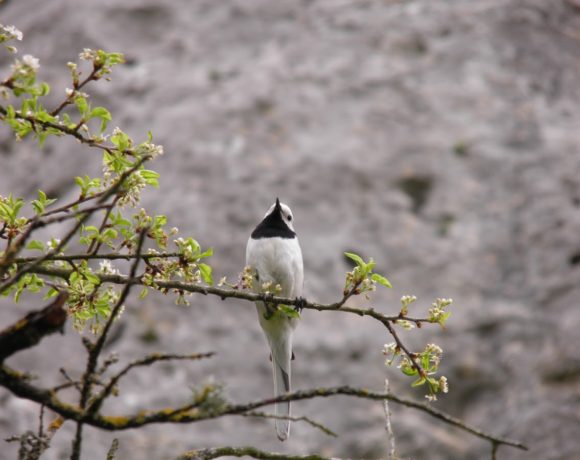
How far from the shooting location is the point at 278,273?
515 cm

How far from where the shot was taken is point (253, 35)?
15961 millimetres

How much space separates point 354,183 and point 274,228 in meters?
8.37

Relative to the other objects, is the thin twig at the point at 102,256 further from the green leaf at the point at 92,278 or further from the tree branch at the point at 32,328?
the tree branch at the point at 32,328

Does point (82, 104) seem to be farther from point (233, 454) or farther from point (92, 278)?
point (233, 454)

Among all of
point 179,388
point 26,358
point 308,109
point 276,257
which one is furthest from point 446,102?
point 276,257

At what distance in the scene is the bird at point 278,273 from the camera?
16.8 feet

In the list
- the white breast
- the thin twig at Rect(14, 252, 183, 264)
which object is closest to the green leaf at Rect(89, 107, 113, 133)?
the thin twig at Rect(14, 252, 183, 264)

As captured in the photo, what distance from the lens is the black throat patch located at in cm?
533

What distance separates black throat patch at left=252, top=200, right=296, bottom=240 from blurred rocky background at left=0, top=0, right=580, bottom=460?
5662 mm

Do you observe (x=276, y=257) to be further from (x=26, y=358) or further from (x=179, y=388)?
(x=26, y=358)

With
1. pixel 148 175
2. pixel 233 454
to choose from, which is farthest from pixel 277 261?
pixel 233 454

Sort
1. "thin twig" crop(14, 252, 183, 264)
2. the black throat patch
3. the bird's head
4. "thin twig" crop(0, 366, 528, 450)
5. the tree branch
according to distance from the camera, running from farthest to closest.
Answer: the bird's head → the black throat patch → "thin twig" crop(14, 252, 183, 264) → the tree branch → "thin twig" crop(0, 366, 528, 450)

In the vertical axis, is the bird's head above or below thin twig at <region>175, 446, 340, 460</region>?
above

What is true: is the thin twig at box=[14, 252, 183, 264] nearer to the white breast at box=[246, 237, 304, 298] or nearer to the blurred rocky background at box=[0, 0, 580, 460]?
the white breast at box=[246, 237, 304, 298]
